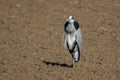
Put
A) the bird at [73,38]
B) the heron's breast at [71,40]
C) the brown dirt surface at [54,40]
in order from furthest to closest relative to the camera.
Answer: the heron's breast at [71,40]
the bird at [73,38]
the brown dirt surface at [54,40]

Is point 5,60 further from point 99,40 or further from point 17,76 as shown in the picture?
point 99,40

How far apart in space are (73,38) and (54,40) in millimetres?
2032

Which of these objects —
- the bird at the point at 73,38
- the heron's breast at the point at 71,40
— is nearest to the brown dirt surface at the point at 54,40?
the bird at the point at 73,38

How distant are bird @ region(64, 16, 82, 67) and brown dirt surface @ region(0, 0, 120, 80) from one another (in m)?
0.27

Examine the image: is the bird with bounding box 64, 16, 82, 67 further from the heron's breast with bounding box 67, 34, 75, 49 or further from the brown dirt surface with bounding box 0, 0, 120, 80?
the brown dirt surface with bounding box 0, 0, 120, 80

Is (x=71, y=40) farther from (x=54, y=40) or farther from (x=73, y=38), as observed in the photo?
(x=54, y=40)

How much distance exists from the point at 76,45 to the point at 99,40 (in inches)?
85.2

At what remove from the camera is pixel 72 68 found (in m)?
12.6

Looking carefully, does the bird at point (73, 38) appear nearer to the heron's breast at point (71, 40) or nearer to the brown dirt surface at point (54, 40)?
the heron's breast at point (71, 40)

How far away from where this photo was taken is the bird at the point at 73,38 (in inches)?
499

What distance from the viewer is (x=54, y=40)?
1479cm

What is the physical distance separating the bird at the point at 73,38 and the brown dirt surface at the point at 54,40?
267 mm

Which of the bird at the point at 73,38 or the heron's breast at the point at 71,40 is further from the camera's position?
the heron's breast at the point at 71,40

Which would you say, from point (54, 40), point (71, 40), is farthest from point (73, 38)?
point (54, 40)
